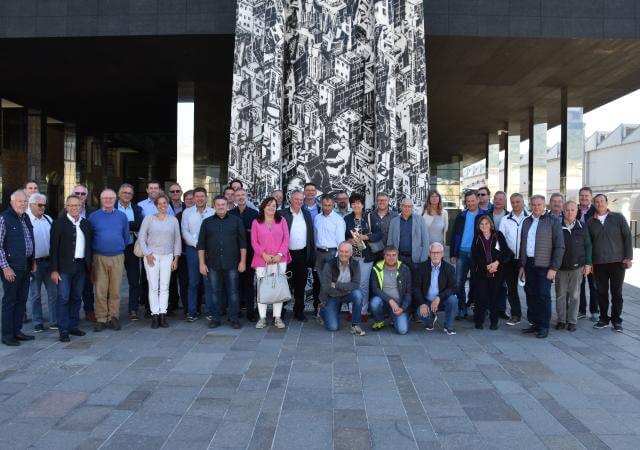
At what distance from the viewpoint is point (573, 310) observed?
6.87m

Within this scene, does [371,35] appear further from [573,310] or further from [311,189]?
[573,310]

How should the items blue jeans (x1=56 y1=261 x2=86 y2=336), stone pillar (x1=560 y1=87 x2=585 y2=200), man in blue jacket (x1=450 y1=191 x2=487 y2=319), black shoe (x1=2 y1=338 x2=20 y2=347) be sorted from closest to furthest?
black shoe (x1=2 y1=338 x2=20 y2=347)
blue jeans (x1=56 y1=261 x2=86 y2=336)
man in blue jacket (x1=450 y1=191 x2=487 y2=319)
stone pillar (x1=560 y1=87 x2=585 y2=200)

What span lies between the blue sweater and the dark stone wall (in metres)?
5.77

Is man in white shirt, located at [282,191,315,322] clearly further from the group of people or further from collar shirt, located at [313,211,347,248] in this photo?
collar shirt, located at [313,211,347,248]

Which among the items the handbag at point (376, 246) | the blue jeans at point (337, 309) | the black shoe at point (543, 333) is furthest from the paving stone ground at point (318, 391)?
the handbag at point (376, 246)

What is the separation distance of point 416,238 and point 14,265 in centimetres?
496

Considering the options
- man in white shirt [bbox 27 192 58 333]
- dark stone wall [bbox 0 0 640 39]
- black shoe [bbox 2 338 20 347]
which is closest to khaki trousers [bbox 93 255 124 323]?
man in white shirt [bbox 27 192 58 333]

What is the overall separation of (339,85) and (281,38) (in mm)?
1278

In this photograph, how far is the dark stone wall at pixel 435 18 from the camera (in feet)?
35.4

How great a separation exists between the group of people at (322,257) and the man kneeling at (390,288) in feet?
0.05

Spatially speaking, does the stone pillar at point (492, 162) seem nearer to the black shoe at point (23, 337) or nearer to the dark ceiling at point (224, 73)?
the dark ceiling at point (224, 73)

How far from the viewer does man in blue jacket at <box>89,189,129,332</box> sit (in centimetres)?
652

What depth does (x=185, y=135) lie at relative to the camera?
14.8 m

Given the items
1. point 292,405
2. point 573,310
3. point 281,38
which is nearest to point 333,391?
point 292,405
